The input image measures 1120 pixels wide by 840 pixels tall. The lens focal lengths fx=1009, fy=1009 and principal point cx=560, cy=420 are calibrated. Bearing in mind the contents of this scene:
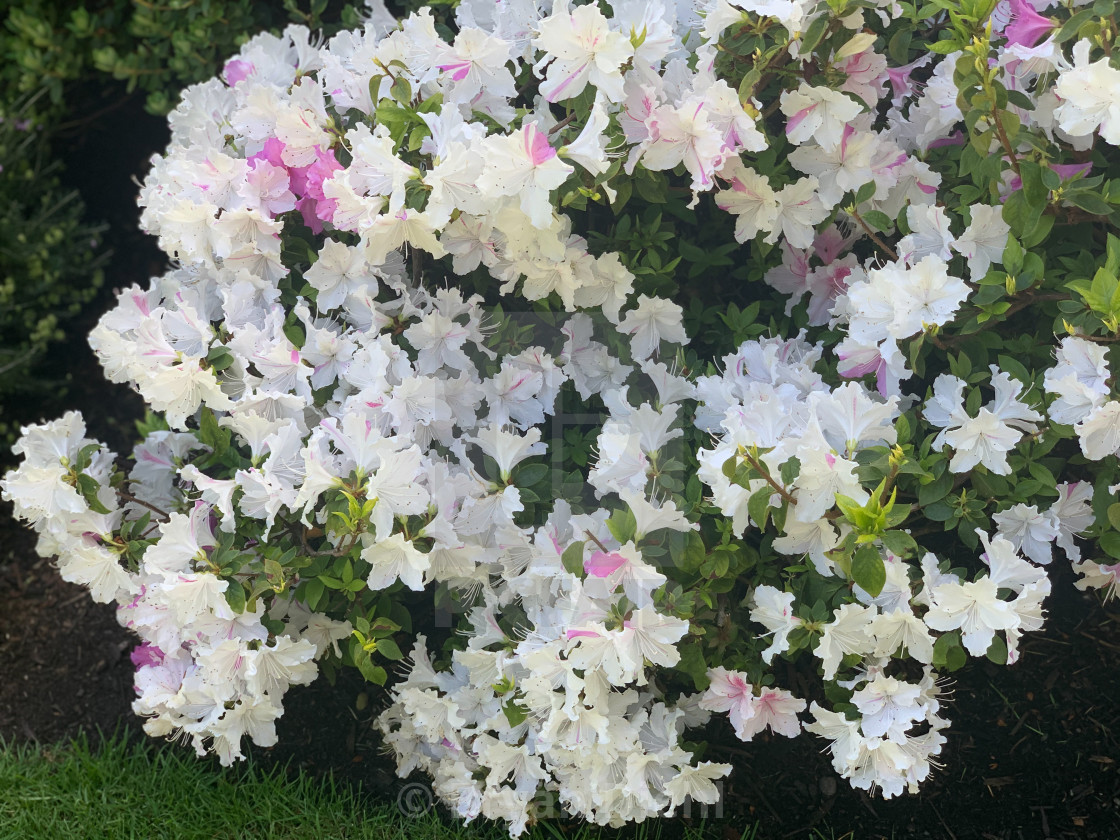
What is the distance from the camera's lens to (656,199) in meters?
1.83

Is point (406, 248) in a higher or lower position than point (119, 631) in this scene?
higher

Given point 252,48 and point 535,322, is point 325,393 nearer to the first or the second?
point 535,322

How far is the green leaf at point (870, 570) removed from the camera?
1.46 metres

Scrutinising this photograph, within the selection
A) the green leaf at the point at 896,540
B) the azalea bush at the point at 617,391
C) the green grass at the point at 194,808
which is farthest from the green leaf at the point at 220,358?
the green leaf at the point at 896,540

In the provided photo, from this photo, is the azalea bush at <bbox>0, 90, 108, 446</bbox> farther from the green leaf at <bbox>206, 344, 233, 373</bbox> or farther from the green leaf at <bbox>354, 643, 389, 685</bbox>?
the green leaf at <bbox>354, 643, 389, 685</bbox>

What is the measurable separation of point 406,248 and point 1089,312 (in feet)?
4.03

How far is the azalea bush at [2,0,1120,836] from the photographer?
1.57 metres

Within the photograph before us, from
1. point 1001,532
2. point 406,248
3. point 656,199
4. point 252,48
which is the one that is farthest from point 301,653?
point 252,48

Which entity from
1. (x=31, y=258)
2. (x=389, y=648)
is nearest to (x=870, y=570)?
(x=389, y=648)

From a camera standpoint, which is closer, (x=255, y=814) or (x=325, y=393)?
(x=325, y=393)

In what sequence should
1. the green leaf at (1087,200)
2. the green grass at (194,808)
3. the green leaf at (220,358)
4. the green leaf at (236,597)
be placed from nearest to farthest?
1. the green leaf at (1087,200)
2. the green leaf at (236,597)
3. the green leaf at (220,358)
4. the green grass at (194,808)

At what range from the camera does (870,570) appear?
4.78 feet

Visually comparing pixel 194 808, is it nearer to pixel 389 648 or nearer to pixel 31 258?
pixel 389 648

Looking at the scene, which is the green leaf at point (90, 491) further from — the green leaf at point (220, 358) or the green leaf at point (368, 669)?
the green leaf at point (368, 669)
